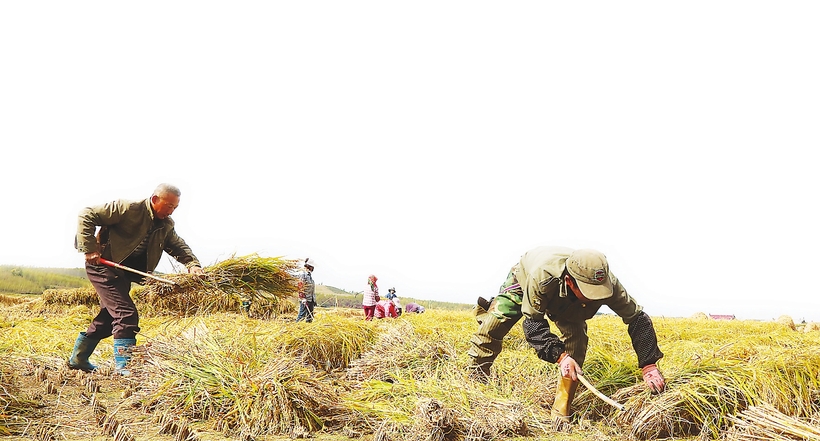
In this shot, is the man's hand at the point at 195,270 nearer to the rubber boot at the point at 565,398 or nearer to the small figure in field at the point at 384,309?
the rubber boot at the point at 565,398

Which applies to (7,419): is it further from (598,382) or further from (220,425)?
(598,382)

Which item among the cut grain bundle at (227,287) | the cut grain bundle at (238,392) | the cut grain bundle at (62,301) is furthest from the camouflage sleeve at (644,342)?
the cut grain bundle at (62,301)

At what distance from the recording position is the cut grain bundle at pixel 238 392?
3234mm

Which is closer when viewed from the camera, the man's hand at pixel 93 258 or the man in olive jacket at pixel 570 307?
the man in olive jacket at pixel 570 307

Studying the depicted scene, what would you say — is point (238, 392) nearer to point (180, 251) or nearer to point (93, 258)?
point (93, 258)

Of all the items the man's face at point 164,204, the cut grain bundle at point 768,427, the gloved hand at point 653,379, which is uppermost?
the man's face at point 164,204

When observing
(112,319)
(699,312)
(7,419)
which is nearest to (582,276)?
(7,419)

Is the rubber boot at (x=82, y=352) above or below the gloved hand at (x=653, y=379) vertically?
below

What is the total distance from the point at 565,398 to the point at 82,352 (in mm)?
3956

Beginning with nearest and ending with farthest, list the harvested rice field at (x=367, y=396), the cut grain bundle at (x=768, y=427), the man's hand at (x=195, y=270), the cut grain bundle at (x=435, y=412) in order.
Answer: the cut grain bundle at (x=768, y=427) < the cut grain bundle at (x=435, y=412) < the harvested rice field at (x=367, y=396) < the man's hand at (x=195, y=270)

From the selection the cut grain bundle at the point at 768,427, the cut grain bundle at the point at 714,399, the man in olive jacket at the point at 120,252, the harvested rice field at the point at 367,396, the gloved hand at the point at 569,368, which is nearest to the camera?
the cut grain bundle at the point at 768,427

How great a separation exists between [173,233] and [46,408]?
1.78 m

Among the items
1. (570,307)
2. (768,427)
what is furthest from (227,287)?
(768,427)

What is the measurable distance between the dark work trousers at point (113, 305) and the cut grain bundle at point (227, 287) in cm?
24
